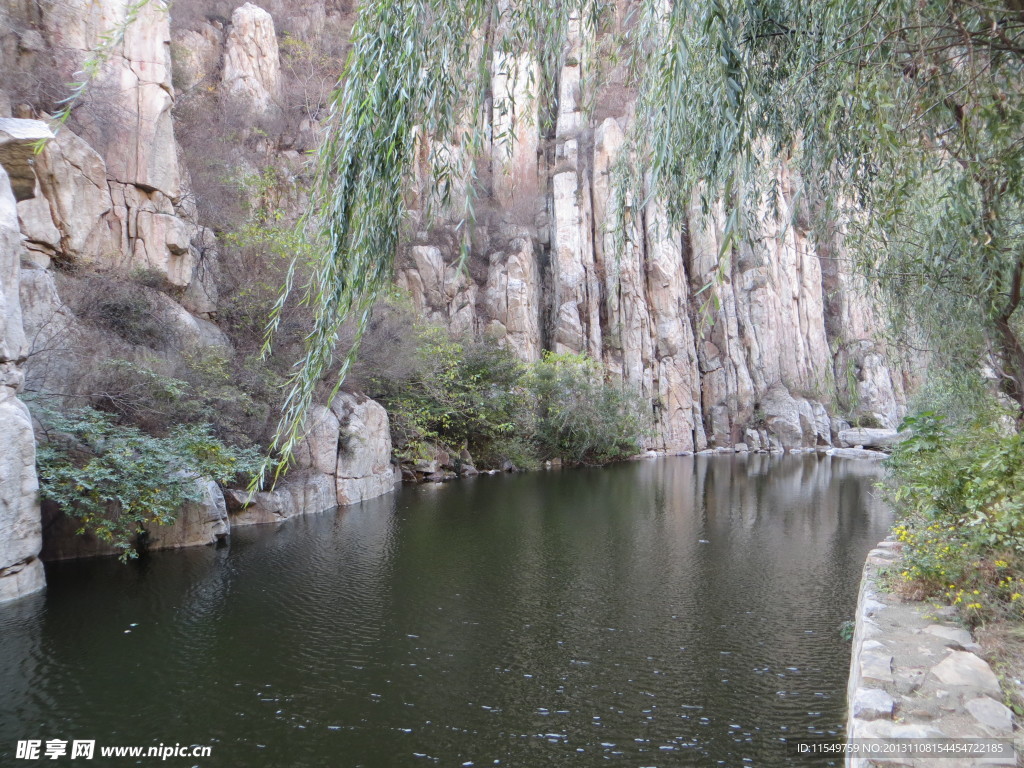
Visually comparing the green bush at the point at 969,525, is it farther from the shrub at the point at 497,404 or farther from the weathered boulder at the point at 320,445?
the shrub at the point at 497,404

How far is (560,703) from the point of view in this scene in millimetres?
5352

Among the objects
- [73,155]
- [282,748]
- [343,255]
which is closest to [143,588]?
[282,748]

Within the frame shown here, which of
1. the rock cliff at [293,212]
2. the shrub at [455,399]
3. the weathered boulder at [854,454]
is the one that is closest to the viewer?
the rock cliff at [293,212]

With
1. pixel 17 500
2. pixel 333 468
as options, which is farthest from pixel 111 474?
pixel 333 468

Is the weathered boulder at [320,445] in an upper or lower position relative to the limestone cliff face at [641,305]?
lower

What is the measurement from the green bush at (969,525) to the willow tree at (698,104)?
1767 millimetres

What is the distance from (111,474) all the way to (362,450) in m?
7.46

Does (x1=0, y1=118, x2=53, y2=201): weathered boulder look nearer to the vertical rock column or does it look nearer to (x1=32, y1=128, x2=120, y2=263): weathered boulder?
the vertical rock column

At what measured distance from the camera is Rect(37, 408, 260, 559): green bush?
26.3 feet

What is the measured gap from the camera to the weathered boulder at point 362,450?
1494 cm

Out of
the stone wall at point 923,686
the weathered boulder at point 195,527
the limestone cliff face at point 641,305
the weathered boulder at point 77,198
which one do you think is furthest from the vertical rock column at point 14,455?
the limestone cliff face at point 641,305

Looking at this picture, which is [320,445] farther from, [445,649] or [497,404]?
[497,404]

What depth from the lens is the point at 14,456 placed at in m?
7.13

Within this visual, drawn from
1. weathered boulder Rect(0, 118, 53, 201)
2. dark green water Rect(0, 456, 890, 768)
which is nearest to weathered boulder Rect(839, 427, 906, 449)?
dark green water Rect(0, 456, 890, 768)
